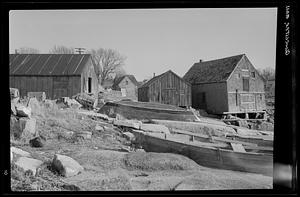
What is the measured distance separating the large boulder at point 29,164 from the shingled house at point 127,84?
111 cm

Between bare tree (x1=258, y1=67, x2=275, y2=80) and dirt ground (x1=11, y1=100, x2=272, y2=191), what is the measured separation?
100 cm

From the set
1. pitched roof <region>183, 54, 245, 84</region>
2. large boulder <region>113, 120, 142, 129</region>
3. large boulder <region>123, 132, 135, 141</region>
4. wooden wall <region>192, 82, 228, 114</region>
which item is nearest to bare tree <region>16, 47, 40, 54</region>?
large boulder <region>113, 120, 142, 129</region>

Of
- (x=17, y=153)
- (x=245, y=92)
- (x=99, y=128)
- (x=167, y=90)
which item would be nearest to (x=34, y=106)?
(x=17, y=153)

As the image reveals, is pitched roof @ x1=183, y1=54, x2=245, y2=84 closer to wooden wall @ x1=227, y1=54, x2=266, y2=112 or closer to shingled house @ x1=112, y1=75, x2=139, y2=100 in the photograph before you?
wooden wall @ x1=227, y1=54, x2=266, y2=112

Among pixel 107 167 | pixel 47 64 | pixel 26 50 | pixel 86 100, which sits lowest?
pixel 107 167

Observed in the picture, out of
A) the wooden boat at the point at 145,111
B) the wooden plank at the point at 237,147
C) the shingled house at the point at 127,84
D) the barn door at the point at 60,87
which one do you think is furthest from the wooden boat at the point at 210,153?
the barn door at the point at 60,87

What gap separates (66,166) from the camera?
225 centimetres

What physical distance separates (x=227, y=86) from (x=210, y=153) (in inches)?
32.3

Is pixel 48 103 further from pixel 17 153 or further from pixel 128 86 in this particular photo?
pixel 128 86

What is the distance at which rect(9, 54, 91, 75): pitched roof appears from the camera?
2373 mm

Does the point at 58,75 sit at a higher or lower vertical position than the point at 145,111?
higher
